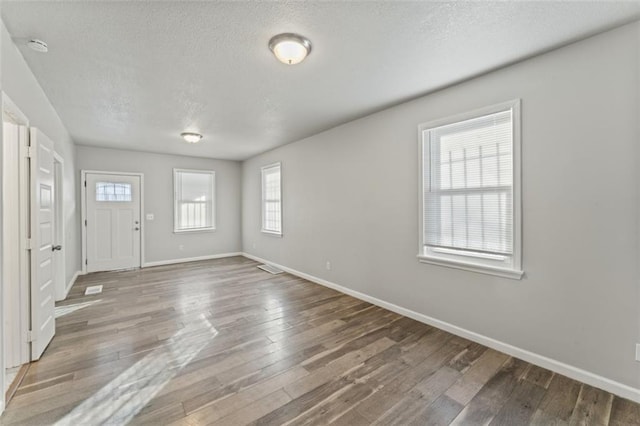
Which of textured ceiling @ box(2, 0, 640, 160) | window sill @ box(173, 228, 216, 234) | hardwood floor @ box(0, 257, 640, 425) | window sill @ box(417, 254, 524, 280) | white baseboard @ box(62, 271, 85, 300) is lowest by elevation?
hardwood floor @ box(0, 257, 640, 425)

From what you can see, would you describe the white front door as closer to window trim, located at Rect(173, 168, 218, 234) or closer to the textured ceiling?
window trim, located at Rect(173, 168, 218, 234)

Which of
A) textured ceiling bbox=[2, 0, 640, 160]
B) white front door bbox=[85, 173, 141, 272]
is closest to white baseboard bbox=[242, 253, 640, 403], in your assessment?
textured ceiling bbox=[2, 0, 640, 160]

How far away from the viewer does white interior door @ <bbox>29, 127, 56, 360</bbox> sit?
2.40 meters

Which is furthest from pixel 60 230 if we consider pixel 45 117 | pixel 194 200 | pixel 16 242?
pixel 194 200

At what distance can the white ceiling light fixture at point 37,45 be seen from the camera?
2.04 meters

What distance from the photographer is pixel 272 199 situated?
20.3 ft

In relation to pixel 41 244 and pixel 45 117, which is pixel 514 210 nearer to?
pixel 41 244

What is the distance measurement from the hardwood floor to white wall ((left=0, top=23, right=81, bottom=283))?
5.94 ft

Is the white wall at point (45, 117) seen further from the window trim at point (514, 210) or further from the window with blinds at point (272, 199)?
the window trim at point (514, 210)

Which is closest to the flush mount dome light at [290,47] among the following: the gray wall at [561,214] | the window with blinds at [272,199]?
the gray wall at [561,214]

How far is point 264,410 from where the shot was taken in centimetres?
183

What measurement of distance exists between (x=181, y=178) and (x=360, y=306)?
17.0ft

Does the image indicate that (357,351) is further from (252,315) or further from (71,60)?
(71,60)

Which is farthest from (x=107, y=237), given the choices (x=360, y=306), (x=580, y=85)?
(x=580, y=85)
